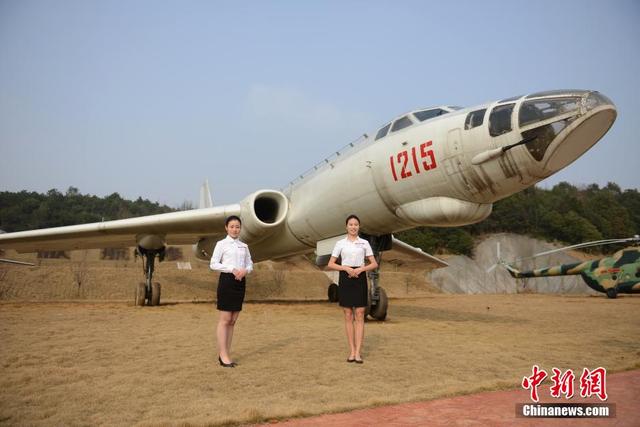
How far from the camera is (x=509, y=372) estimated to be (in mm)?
4141

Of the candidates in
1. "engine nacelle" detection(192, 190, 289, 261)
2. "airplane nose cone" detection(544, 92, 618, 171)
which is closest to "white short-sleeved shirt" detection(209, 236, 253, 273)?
"airplane nose cone" detection(544, 92, 618, 171)

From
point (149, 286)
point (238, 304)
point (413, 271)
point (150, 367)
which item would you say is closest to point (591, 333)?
point (238, 304)

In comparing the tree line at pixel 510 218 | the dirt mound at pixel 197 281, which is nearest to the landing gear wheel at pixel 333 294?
the dirt mound at pixel 197 281

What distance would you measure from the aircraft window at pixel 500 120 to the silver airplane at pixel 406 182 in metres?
0.02

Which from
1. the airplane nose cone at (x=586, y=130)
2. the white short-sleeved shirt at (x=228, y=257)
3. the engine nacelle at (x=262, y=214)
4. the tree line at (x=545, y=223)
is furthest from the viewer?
the tree line at (x=545, y=223)

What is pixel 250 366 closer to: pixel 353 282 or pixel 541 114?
pixel 353 282

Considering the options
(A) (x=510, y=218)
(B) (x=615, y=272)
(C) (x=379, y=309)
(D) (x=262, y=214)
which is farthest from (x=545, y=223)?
(C) (x=379, y=309)

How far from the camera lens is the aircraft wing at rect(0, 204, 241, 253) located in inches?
454

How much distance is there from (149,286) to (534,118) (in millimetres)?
10462

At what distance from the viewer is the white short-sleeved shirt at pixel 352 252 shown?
15.3 ft

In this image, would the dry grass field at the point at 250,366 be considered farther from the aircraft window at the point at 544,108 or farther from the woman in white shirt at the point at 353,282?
the aircraft window at the point at 544,108

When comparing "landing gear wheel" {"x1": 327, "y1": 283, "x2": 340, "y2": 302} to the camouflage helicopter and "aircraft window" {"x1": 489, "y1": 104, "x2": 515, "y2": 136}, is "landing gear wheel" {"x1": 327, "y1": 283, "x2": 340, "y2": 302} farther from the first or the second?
"aircraft window" {"x1": 489, "y1": 104, "x2": 515, "y2": 136}

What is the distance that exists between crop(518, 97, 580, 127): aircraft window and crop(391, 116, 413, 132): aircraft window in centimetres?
222

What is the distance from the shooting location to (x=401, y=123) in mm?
8258
